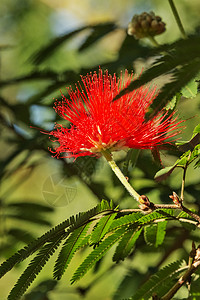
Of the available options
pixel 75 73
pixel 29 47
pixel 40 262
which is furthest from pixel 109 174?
pixel 29 47

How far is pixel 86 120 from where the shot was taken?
4.42 ft

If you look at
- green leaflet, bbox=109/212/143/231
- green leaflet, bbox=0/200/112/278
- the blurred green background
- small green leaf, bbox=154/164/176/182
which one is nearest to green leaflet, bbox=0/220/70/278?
green leaflet, bbox=0/200/112/278

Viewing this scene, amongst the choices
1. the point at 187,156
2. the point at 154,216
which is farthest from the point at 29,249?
the point at 187,156

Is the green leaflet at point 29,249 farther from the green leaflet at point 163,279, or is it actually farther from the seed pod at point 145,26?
the seed pod at point 145,26

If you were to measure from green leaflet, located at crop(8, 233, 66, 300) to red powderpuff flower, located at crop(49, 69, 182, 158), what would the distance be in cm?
33

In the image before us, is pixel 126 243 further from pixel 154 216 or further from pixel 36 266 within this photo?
pixel 36 266

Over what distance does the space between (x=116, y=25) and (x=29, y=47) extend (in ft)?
5.12

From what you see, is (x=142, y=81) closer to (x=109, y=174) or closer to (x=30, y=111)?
(x=109, y=174)

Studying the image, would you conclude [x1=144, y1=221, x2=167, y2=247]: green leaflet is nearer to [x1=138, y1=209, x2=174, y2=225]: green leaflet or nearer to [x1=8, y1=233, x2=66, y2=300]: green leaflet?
[x1=138, y1=209, x2=174, y2=225]: green leaflet

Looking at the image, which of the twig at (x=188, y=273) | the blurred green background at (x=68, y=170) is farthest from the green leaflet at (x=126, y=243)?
the blurred green background at (x=68, y=170)

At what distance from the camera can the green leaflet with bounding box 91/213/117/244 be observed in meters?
1.11

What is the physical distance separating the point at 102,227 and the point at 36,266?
0.17 meters

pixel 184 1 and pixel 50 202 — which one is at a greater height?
pixel 184 1

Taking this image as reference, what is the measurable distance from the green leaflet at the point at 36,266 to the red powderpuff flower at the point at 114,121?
327 mm
